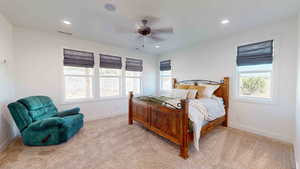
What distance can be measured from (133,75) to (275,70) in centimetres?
418

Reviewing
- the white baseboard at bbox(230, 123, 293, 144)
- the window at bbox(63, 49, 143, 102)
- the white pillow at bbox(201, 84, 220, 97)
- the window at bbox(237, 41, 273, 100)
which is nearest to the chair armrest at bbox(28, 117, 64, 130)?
the window at bbox(63, 49, 143, 102)

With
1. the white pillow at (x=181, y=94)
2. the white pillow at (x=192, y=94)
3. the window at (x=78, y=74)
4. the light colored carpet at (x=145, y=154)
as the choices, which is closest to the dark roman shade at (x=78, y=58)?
the window at (x=78, y=74)

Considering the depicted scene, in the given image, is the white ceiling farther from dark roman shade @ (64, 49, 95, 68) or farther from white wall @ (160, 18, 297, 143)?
dark roman shade @ (64, 49, 95, 68)

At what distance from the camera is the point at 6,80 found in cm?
241

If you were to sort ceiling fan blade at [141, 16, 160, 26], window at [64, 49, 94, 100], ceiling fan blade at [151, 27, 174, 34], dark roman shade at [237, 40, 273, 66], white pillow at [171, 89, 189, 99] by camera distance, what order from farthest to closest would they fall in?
window at [64, 49, 94, 100], white pillow at [171, 89, 189, 99], dark roman shade at [237, 40, 273, 66], ceiling fan blade at [141, 16, 160, 26], ceiling fan blade at [151, 27, 174, 34]

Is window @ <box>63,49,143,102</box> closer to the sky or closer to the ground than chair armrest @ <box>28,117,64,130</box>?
closer to the sky

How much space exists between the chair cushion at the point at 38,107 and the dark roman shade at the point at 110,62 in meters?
1.81

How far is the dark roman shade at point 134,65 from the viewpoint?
459cm

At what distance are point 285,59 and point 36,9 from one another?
5.08 metres

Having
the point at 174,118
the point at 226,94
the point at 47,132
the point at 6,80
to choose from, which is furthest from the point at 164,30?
the point at 6,80

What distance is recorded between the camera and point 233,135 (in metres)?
2.77

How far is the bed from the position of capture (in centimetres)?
200

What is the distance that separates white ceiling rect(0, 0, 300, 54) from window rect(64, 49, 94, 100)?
75 centimetres

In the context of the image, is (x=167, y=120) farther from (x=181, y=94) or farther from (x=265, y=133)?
(x=265, y=133)
